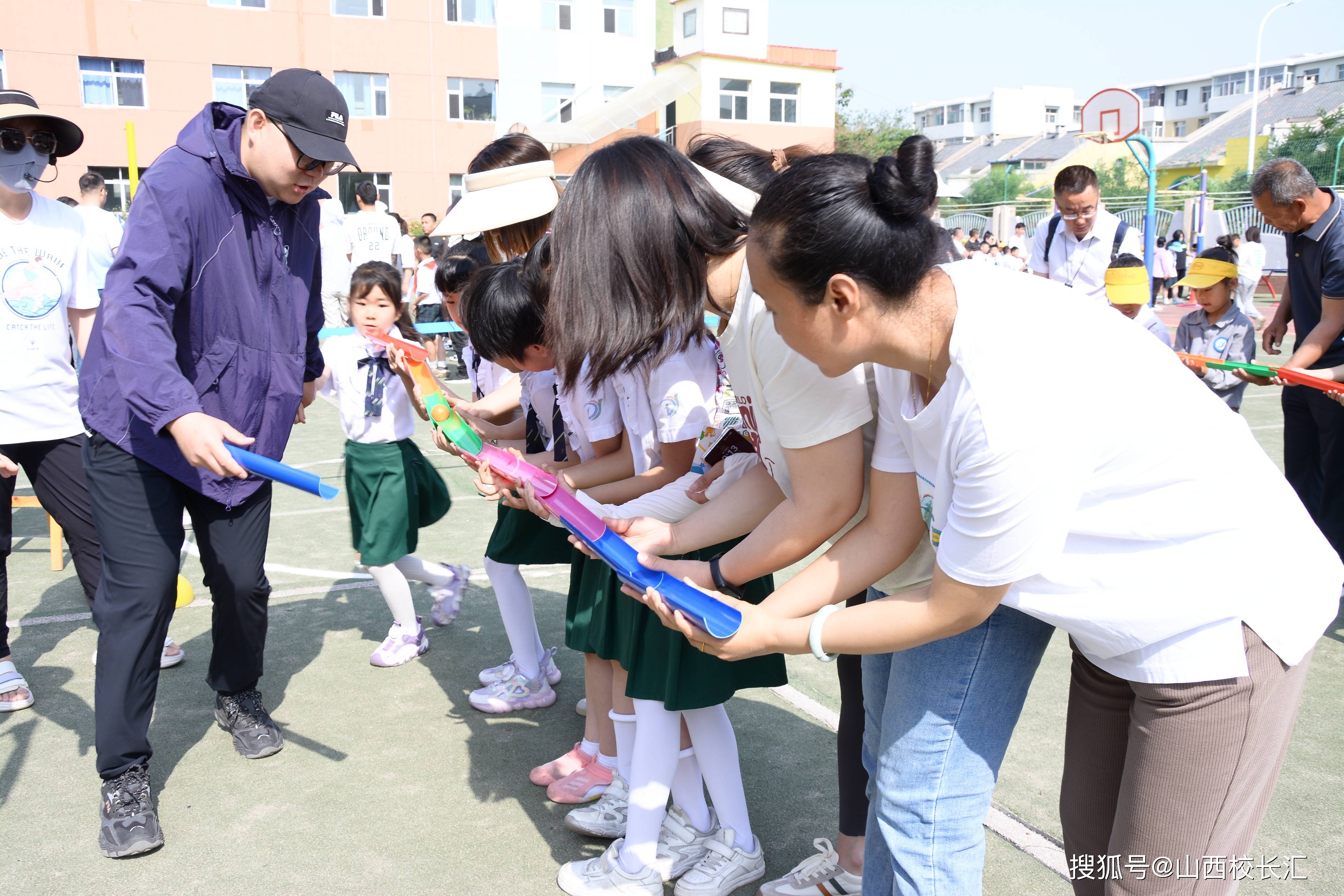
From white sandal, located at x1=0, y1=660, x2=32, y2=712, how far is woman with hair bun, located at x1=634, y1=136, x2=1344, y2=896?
3259 mm

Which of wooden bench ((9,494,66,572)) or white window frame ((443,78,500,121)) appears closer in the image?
wooden bench ((9,494,66,572))

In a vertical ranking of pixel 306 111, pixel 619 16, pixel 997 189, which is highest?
pixel 619 16

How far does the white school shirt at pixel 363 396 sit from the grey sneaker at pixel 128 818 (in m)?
1.68

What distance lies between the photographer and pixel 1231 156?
45.1 meters

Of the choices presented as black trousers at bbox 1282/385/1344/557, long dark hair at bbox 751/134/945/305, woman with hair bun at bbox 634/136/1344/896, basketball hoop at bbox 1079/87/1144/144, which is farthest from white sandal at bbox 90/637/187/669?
basketball hoop at bbox 1079/87/1144/144

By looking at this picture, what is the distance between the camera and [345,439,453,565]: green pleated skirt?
4070 mm

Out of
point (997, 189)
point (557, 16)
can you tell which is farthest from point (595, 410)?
point (997, 189)

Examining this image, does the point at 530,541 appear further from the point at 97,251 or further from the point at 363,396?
the point at 97,251

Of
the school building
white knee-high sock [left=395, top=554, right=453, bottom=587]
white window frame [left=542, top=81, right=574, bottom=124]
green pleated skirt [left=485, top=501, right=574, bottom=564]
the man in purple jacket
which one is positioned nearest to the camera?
the man in purple jacket

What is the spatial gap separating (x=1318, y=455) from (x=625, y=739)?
4.04 metres

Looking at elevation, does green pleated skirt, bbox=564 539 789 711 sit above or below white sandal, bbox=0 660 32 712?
above

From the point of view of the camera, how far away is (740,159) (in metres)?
2.60

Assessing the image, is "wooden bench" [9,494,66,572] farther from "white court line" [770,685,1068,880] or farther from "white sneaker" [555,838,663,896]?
"white court line" [770,685,1068,880]

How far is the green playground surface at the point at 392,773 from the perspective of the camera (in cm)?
262
